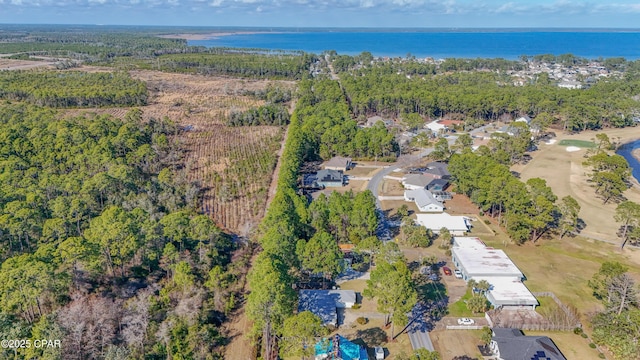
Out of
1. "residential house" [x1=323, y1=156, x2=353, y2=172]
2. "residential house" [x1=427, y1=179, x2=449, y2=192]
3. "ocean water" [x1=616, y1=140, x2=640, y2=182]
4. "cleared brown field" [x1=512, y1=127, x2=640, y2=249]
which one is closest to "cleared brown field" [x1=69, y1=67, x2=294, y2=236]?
"residential house" [x1=323, y1=156, x2=353, y2=172]

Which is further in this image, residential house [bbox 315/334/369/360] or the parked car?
the parked car

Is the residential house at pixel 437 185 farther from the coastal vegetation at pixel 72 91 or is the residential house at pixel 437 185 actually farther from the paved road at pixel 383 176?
the coastal vegetation at pixel 72 91

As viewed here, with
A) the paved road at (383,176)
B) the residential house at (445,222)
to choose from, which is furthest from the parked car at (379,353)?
the residential house at (445,222)

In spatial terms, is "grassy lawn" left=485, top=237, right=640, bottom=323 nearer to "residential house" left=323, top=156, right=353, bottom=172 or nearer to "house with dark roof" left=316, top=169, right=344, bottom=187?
"house with dark roof" left=316, top=169, right=344, bottom=187

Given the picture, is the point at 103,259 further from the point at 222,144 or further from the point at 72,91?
the point at 72,91

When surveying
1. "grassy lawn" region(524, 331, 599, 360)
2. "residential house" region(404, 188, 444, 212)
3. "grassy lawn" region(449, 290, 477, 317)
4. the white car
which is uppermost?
"residential house" region(404, 188, 444, 212)

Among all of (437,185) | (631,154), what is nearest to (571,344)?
(437,185)
